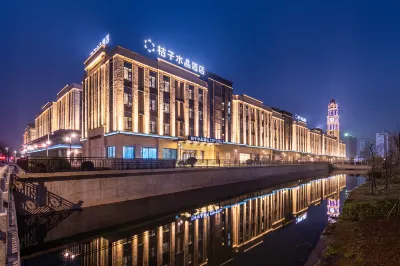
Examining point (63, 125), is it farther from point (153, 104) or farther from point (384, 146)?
point (384, 146)

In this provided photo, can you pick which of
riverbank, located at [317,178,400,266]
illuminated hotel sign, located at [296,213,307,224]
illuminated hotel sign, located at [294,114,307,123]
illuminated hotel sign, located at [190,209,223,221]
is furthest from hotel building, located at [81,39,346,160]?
illuminated hotel sign, located at [294,114,307,123]

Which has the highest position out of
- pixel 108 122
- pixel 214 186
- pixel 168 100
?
pixel 168 100

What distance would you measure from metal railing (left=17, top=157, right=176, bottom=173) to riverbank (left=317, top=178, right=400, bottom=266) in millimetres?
19645

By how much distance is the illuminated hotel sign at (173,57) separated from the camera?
43781 mm

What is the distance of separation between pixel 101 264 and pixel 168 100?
35.3 m

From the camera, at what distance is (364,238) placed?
11.4m

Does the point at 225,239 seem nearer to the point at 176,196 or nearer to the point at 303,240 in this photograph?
the point at 303,240

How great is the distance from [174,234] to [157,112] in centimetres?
2863

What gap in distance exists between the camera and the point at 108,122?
40.1m

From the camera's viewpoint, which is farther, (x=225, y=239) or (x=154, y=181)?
(x=154, y=181)

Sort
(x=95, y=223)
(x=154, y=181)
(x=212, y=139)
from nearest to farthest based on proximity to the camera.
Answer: (x=95, y=223), (x=154, y=181), (x=212, y=139)

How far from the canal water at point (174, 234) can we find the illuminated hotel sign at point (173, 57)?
2695 centimetres

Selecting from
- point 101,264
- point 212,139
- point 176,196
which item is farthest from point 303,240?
point 212,139

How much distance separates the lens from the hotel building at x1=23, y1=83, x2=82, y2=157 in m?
52.4
